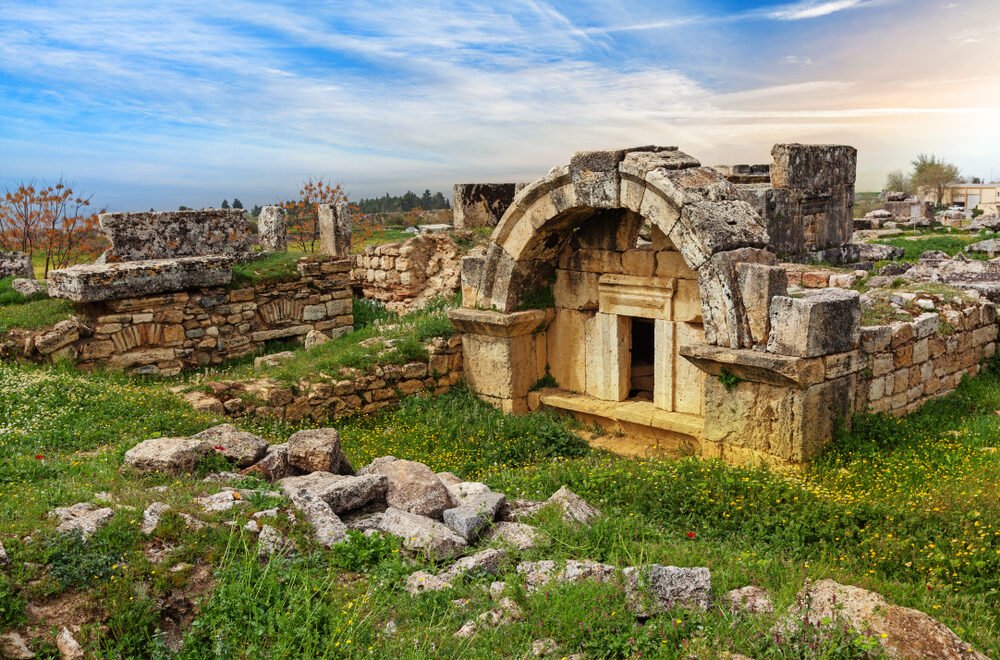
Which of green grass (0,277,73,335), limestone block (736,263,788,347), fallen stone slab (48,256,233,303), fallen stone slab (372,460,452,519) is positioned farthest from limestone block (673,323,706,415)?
green grass (0,277,73,335)

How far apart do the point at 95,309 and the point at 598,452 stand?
19.1ft

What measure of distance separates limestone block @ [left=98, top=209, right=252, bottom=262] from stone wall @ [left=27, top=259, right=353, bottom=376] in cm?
97

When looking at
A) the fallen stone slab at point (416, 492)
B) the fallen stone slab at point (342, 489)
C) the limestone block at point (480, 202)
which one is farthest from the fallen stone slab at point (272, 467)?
the limestone block at point (480, 202)

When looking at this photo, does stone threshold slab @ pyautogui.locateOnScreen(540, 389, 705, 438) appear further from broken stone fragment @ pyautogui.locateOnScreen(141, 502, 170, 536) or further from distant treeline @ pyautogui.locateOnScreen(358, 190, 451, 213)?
distant treeline @ pyautogui.locateOnScreen(358, 190, 451, 213)

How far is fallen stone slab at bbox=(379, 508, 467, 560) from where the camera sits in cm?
426

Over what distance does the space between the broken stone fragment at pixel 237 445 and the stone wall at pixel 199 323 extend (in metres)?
3.99

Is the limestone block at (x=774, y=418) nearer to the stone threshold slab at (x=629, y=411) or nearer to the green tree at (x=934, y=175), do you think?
the stone threshold slab at (x=629, y=411)

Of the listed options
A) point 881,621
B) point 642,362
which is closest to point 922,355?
point 642,362

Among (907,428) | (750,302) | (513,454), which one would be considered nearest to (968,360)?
→ (907,428)

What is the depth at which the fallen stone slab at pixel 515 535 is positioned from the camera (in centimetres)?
445

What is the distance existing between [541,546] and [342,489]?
1.26 m

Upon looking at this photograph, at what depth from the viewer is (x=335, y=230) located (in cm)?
1230

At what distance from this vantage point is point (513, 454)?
25.8ft

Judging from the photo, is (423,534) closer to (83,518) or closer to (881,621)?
(83,518)
